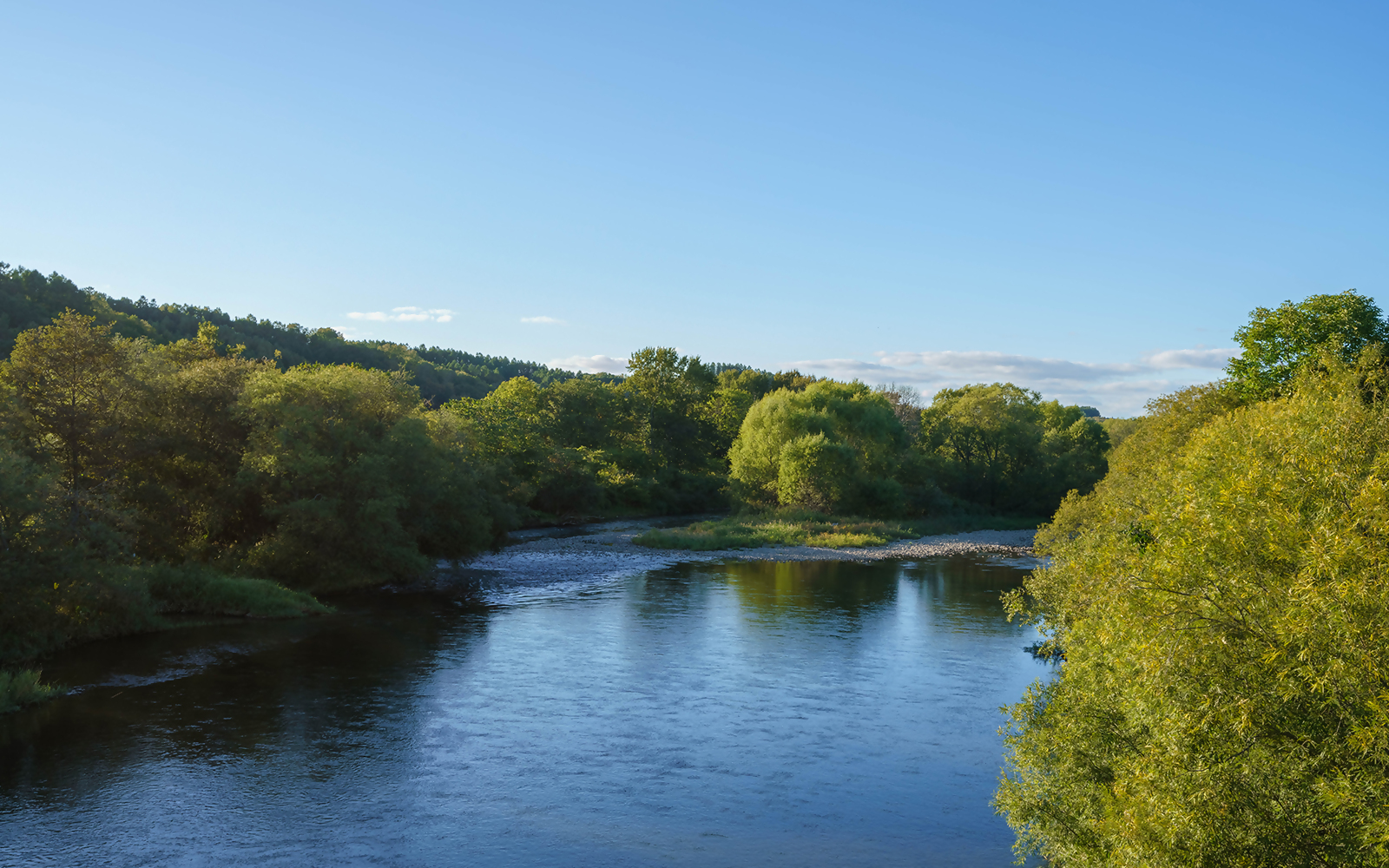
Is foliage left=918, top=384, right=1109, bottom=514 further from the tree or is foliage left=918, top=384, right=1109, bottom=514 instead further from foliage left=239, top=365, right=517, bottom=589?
the tree

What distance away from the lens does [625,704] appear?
26.6 meters

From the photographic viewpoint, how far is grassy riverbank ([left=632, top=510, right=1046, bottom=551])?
6550cm

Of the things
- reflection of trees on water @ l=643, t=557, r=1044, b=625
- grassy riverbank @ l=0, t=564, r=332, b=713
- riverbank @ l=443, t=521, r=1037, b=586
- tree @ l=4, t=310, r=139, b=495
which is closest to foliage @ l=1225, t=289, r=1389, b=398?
reflection of trees on water @ l=643, t=557, r=1044, b=625

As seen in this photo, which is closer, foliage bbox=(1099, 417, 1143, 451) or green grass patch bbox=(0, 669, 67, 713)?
green grass patch bbox=(0, 669, 67, 713)

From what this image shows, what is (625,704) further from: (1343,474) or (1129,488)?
(1129,488)

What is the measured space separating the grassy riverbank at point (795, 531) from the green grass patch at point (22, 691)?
137ft

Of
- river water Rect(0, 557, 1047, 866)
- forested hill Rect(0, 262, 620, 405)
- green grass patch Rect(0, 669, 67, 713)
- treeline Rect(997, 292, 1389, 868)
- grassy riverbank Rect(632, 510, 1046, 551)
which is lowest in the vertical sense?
river water Rect(0, 557, 1047, 866)

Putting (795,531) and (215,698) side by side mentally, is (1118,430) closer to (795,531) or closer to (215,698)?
(795,531)

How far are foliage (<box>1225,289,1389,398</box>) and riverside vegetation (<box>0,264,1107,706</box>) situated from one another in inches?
1251

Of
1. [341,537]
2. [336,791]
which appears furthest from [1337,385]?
[341,537]

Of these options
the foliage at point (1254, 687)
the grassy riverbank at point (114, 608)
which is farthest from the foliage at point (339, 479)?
the foliage at point (1254, 687)

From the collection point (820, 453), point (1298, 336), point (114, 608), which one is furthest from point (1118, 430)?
point (114, 608)

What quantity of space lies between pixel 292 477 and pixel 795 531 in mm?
39126

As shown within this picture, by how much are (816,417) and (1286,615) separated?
7214 centimetres
